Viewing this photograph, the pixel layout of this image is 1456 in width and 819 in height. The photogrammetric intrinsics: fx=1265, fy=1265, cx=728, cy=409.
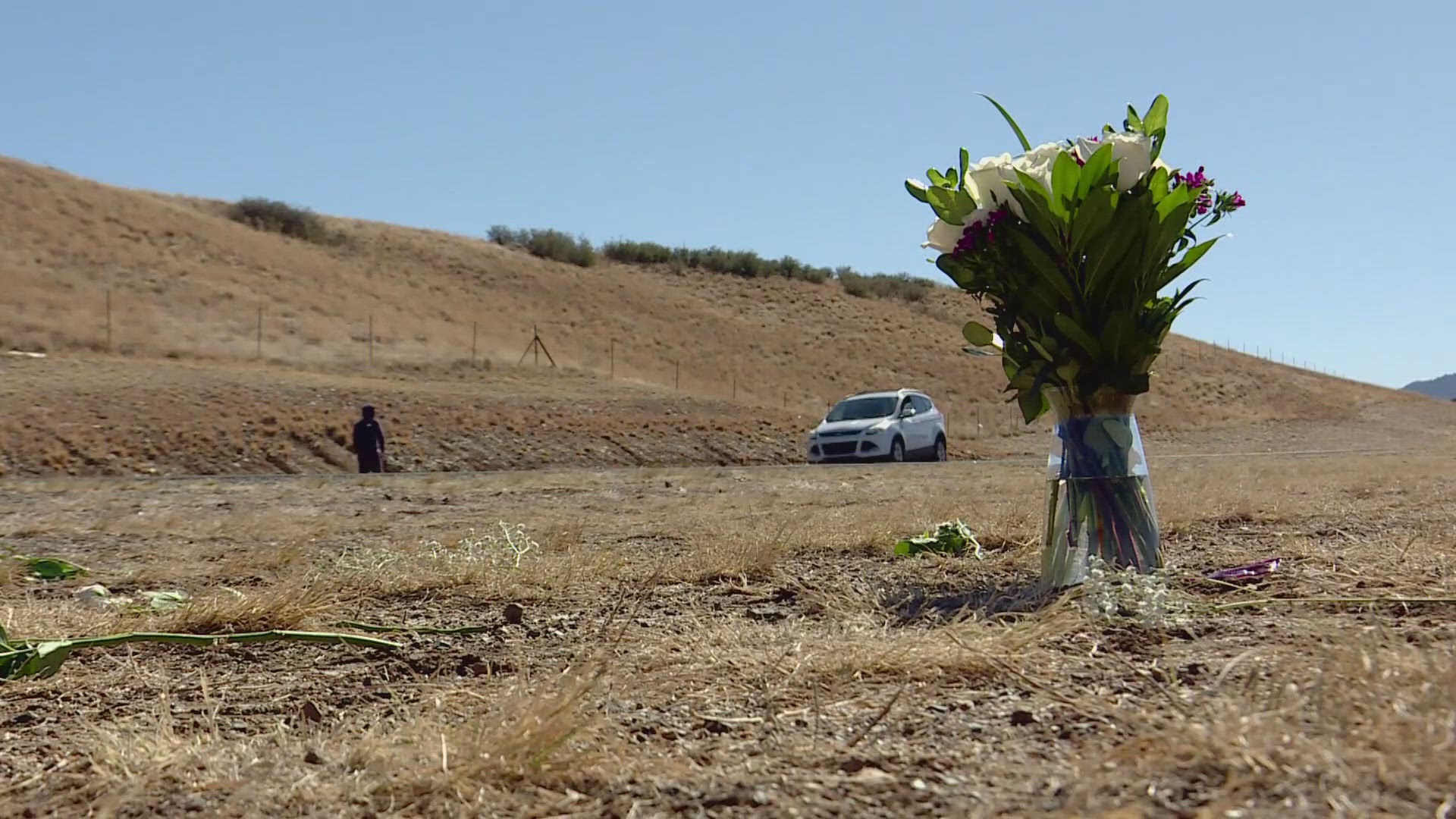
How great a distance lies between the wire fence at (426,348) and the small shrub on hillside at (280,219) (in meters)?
→ 13.7

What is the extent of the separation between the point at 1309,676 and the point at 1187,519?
4.30 m

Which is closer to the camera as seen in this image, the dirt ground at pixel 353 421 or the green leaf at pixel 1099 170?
the green leaf at pixel 1099 170

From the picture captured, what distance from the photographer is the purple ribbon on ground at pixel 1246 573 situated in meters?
4.25

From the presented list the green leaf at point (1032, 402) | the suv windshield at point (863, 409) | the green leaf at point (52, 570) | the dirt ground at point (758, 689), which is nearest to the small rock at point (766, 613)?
the dirt ground at point (758, 689)

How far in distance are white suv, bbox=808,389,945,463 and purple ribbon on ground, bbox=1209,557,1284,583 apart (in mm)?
20914

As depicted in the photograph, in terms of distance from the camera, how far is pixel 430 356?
152 ft

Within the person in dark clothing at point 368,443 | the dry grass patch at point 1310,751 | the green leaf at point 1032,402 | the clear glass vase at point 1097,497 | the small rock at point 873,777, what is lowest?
the person in dark clothing at point 368,443

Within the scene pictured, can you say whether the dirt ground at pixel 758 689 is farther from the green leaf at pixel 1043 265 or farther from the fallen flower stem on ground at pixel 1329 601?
the green leaf at pixel 1043 265

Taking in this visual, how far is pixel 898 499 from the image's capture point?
416 inches

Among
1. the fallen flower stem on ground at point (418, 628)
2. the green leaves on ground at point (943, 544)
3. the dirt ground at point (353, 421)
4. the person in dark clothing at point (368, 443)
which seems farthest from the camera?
the dirt ground at point (353, 421)

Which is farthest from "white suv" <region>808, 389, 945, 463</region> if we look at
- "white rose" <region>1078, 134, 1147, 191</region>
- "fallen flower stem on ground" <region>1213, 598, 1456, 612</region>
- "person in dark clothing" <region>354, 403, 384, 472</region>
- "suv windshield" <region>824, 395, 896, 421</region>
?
"fallen flower stem on ground" <region>1213, 598, 1456, 612</region>

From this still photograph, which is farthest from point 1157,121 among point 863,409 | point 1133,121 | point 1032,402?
point 863,409

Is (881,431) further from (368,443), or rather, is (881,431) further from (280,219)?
(280,219)

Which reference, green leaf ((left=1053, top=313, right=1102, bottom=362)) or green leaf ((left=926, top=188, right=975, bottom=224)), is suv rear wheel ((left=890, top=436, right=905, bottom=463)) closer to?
green leaf ((left=926, top=188, right=975, bottom=224))
